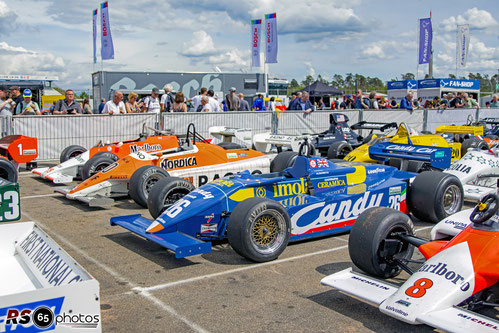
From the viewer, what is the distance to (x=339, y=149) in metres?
12.6

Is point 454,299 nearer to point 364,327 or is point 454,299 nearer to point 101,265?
point 364,327

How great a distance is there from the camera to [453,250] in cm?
420

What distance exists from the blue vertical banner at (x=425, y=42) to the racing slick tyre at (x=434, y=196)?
2549cm

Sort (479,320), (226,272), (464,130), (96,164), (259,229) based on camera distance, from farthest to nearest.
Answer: (464,130) < (96,164) < (259,229) < (226,272) < (479,320)


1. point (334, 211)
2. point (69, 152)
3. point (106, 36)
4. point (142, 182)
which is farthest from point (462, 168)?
point (106, 36)

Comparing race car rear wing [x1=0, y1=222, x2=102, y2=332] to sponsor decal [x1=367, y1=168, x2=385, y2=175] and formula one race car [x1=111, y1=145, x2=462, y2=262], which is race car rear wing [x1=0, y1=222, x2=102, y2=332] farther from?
sponsor decal [x1=367, y1=168, x2=385, y2=175]

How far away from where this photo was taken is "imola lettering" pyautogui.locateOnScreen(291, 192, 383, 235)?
641 cm

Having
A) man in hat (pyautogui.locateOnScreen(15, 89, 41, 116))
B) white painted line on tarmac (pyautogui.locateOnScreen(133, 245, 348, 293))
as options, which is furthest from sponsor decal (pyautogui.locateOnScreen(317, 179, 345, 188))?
man in hat (pyautogui.locateOnScreen(15, 89, 41, 116))

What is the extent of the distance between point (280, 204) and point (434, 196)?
2550 mm

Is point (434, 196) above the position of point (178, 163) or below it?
below

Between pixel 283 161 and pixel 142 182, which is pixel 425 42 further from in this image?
pixel 142 182

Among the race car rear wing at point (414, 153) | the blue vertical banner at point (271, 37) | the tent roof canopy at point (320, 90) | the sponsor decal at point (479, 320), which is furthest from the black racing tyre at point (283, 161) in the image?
the tent roof canopy at point (320, 90)

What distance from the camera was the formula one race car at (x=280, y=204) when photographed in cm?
571

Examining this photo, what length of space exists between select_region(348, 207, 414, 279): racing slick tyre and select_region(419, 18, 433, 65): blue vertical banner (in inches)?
1114
